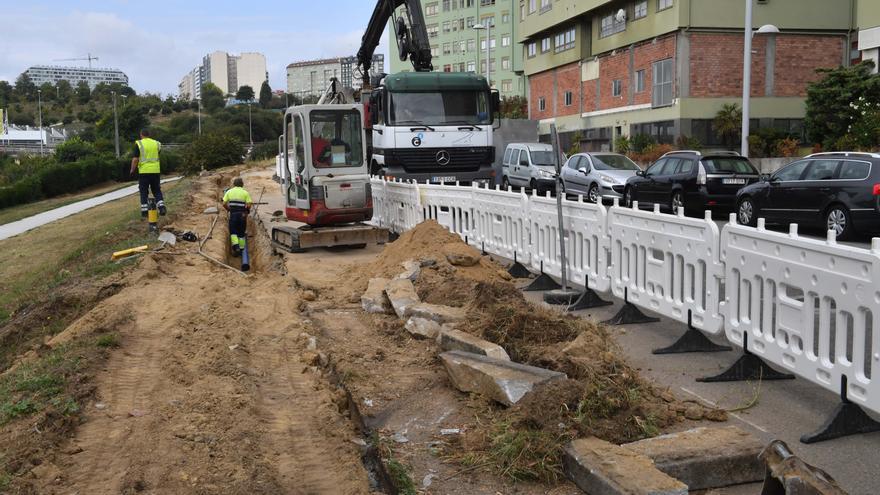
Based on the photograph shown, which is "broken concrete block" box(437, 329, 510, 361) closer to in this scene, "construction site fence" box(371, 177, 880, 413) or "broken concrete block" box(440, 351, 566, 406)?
"broken concrete block" box(440, 351, 566, 406)

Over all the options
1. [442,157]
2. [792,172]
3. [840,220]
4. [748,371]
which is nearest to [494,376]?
[748,371]

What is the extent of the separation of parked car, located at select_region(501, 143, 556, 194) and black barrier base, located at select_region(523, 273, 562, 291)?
14.6m

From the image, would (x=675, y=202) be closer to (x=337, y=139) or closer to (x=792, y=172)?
(x=792, y=172)

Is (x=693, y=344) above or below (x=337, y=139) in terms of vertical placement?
below

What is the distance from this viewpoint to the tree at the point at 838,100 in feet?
92.8

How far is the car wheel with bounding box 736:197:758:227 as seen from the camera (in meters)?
18.4

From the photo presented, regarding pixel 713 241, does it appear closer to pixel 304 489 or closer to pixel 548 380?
pixel 548 380

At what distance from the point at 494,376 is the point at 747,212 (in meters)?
14.1

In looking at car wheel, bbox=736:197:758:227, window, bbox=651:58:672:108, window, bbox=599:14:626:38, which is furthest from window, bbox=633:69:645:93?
car wheel, bbox=736:197:758:227

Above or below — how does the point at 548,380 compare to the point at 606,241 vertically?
below

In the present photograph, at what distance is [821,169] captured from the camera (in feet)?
54.7

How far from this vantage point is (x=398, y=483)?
205 inches

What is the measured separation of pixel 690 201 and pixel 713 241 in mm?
13795

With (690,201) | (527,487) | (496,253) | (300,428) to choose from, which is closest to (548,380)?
(527,487)
